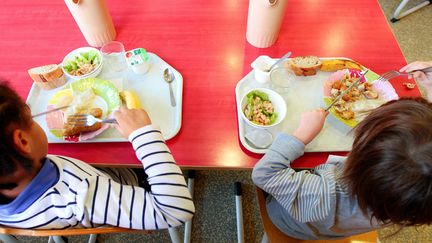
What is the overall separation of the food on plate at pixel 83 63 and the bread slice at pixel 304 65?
0.60 metres

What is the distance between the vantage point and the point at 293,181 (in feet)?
2.28

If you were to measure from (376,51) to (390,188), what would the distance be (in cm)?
60

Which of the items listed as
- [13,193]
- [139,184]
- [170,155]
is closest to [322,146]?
[170,155]

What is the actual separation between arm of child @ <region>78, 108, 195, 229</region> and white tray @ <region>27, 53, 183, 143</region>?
0.20 ft

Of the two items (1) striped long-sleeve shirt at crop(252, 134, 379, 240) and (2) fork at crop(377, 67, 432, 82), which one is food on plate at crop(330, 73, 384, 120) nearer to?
(2) fork at crop(377, 67, 432, 82)

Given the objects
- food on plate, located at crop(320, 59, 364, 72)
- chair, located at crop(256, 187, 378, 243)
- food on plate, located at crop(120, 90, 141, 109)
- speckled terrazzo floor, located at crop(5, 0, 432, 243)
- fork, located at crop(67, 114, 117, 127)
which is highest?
fork, located at crop(67, 114, 117, 127)

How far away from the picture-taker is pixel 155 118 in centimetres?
81

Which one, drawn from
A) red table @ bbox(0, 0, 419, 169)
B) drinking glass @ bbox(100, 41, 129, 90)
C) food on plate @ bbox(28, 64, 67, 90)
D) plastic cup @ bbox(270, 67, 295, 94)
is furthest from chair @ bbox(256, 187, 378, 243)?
food on plate @ bbox(28, 64, 67, 90)

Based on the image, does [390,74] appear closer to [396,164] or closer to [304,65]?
[304,65]

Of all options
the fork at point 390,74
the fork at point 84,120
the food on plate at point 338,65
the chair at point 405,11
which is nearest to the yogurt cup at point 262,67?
the food on plate at point 338,65

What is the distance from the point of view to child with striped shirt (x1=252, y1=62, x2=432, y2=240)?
0.50 m

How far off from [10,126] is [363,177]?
2.22 feet

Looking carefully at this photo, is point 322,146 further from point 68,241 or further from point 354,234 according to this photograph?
point 68,241

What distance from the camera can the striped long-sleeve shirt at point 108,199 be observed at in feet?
1.99
